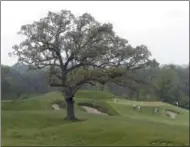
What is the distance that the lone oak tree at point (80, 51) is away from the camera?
38.3 m

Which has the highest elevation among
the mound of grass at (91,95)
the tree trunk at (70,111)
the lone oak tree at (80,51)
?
the lone oak tree at (80,51)

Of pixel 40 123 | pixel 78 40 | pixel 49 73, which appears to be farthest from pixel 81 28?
pixel 40 123

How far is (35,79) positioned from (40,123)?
64.1m

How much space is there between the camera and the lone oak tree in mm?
38312

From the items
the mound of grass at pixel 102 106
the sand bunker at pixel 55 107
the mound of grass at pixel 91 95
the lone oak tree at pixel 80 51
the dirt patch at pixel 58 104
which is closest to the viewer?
the lone oak tree at pixel 80 51

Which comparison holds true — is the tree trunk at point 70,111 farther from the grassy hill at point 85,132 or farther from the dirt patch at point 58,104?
the dirt patch at point 58,104

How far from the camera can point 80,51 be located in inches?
1494

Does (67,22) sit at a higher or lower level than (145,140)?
higher

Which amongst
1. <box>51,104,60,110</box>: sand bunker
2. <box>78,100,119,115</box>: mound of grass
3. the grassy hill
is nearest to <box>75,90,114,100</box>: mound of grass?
<box>51,104,60,110</box>: sand bunker

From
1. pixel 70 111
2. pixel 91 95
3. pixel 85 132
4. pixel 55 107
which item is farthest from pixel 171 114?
pixel 85 132

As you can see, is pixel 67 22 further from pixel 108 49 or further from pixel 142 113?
pixel 142 113

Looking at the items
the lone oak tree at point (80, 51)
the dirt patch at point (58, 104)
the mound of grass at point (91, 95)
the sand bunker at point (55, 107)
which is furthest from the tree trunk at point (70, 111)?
the mound of grass at point (91, 95)

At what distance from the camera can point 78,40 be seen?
38.8 metres

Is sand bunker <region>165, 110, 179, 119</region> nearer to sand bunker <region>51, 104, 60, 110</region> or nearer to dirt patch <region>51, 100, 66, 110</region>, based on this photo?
dirt patch <region>51, 100, 66, 110</region>
